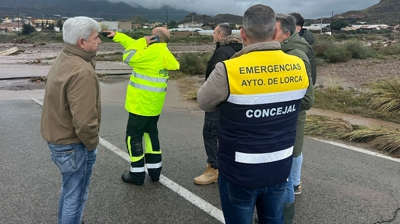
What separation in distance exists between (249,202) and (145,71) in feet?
7.56

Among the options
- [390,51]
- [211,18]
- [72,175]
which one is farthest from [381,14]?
[72,175]

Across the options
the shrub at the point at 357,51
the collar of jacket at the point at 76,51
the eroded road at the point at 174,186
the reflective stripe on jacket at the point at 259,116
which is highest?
the shrub at the point at 357,51

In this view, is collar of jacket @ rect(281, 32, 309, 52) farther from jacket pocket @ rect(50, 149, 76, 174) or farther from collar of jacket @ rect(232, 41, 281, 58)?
jacket pocket @ rect(50, 149, 76, 174)

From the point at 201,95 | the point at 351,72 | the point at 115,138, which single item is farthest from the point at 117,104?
the point at 351,72

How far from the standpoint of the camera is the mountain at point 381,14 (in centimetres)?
9975

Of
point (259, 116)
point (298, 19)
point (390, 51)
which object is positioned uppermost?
point (390, 51)

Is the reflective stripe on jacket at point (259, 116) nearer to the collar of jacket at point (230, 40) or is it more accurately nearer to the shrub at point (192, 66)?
the collar of jacket at point (230, 40)

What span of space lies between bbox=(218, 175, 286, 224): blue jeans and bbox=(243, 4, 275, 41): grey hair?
1026 millimetres

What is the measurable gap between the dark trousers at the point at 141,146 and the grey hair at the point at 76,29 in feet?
5.11

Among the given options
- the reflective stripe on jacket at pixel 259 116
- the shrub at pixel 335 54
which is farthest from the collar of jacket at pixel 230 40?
the shrub at pixel 335 54

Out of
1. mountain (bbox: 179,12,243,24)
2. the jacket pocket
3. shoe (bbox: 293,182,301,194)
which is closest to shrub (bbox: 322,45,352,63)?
shoe (bbox: 293,182,301,194)

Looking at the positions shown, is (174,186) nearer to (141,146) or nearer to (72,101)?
(141,146)

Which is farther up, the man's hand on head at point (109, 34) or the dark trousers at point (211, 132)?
the man's hand on head at point (109, 34)

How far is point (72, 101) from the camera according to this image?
259cm
